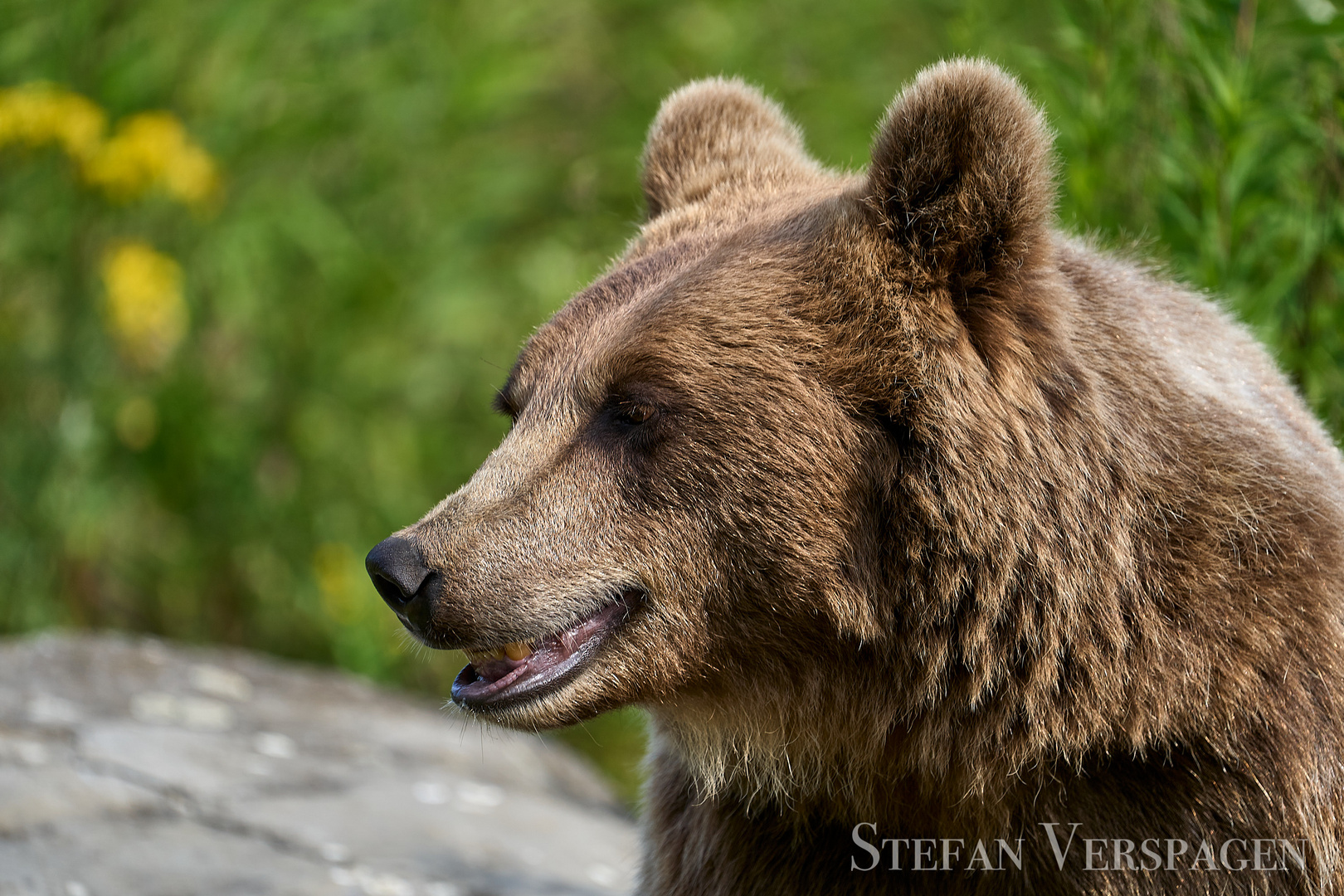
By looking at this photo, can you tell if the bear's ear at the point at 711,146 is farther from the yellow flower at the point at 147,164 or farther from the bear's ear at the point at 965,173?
the yellow flower at the point at 147,164

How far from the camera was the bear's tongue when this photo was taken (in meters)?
2.59

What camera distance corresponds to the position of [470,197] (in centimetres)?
703

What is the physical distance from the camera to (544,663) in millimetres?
2607

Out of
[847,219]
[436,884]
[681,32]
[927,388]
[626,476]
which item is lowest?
[436,884]

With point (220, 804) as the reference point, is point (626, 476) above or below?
above

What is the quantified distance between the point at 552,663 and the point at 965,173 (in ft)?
3.67

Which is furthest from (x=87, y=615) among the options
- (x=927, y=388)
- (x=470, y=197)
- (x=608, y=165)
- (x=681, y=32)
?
(x=927, y=388)

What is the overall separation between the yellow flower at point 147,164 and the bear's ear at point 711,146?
3.01 m

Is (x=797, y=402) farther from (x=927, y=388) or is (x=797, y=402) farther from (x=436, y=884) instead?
(x=436, y=884)

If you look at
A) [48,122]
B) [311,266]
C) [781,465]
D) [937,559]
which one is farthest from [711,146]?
[311,266]

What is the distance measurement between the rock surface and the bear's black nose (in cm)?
43

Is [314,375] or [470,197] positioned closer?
[314,375]

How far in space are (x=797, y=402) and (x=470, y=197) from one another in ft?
15.8

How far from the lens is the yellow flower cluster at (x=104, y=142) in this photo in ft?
18.1
